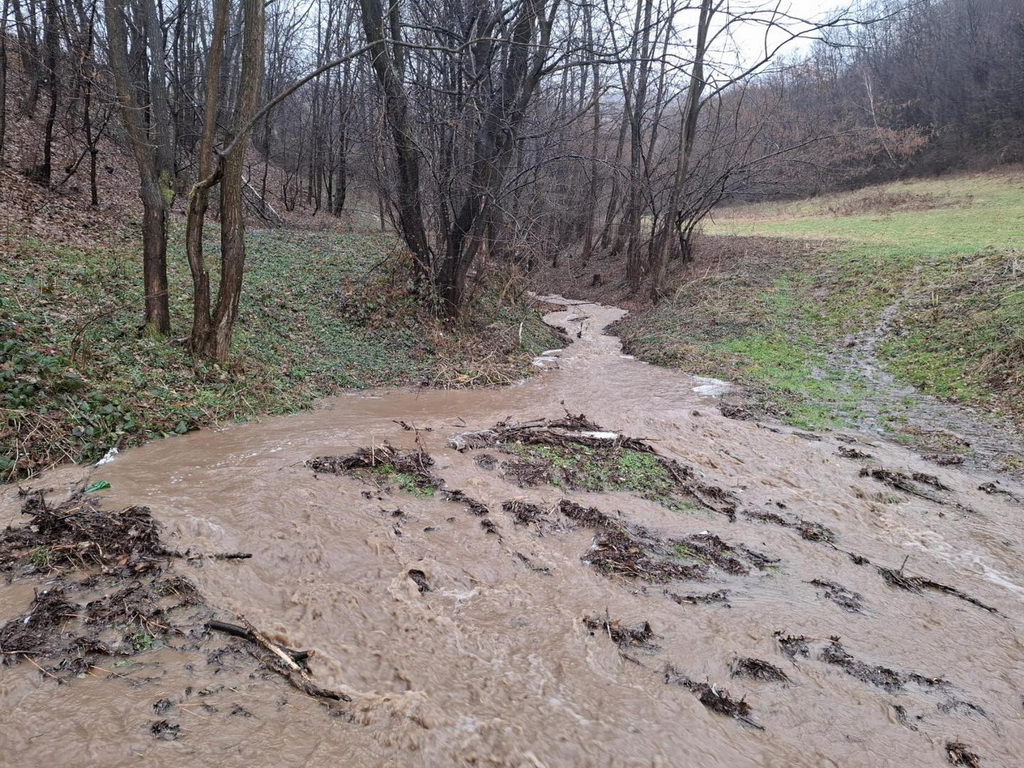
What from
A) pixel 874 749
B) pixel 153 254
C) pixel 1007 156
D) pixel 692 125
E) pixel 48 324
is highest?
pixel 1007 156

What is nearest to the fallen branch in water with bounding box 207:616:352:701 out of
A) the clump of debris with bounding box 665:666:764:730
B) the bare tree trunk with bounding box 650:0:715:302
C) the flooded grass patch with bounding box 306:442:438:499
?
the clump of debris with bounding box 665:666:764:730

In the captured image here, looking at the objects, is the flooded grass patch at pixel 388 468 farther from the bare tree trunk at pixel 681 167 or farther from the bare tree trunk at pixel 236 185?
the bare tree trunk at pixel 681 167

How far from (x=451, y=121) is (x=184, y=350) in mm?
5997

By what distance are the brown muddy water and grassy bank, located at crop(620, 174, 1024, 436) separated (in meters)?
3.97

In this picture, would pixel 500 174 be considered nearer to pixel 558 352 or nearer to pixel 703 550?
pixel 558 352

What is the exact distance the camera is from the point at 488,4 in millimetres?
10781

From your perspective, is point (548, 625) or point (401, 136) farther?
point (401, 136)

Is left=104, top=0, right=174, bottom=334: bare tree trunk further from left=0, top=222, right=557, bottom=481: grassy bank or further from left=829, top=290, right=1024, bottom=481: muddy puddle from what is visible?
left=829, top=290, right=1024, bottom=481: muddy puddle

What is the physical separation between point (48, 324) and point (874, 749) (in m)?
9.41

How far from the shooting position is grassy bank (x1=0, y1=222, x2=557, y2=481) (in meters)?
6.34

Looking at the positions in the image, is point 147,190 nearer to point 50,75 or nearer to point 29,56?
point 50,75

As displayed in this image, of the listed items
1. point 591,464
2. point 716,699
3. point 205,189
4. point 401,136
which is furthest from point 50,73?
point 716,699

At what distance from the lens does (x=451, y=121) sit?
1070 cm

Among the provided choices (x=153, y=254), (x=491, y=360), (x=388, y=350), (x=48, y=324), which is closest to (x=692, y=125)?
(x=491, y=360)
